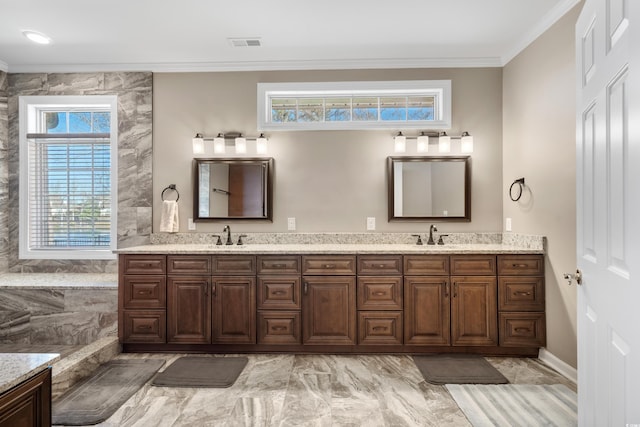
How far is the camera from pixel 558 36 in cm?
295

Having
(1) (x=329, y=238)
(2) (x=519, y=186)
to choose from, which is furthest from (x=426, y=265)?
(2) (x=519, y=186)

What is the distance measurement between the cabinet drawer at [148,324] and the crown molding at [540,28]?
3954 millimetres

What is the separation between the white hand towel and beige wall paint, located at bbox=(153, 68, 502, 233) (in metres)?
0.08

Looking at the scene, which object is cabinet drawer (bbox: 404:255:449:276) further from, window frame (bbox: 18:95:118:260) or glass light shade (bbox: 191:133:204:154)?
window frame (bbox: 18:95:118:260)

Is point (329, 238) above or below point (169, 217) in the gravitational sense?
below

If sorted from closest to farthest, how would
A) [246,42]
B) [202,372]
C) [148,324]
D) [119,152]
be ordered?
[202,372] → [148,324] → [246,42] → [119,152]

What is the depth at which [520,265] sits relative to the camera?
3.24 metres

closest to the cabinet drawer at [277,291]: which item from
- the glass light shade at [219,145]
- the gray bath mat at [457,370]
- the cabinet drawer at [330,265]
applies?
the cabinet drawer at [330,265]

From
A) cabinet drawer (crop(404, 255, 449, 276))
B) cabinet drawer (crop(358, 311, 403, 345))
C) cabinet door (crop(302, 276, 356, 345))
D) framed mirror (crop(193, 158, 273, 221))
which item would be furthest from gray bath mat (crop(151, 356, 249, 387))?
cabinet drawer (crop(404, 255, 449, 276))

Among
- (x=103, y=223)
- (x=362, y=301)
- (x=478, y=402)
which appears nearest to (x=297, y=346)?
(x=362, y=301)

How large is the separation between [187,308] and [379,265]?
5.61 ft

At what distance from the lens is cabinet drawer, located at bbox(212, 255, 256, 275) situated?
10.9 feet

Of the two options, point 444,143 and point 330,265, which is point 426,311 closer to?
point 330,265

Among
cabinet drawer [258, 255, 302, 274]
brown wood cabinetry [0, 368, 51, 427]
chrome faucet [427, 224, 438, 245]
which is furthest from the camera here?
chrome faucet [427, 224, 438, 245]
